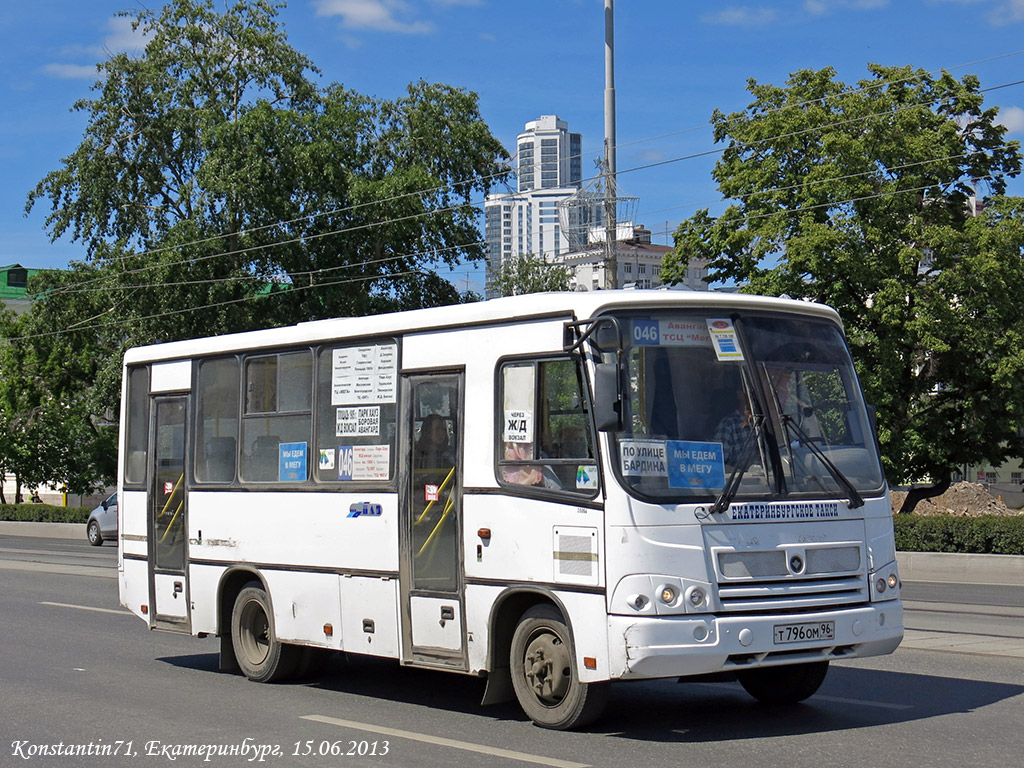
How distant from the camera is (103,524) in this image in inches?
1475

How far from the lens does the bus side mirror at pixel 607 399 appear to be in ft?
25.3

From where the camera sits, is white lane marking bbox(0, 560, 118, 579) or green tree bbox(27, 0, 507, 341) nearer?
white lane marking bbox(0, 560, 118, 579)

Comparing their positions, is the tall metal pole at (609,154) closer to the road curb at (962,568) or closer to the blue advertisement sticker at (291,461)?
the road curb at (962,568)

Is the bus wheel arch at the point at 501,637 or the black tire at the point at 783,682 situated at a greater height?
the bus wheel arch at the point at 501,637

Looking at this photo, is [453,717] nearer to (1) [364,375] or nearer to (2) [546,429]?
(2) [546,429]

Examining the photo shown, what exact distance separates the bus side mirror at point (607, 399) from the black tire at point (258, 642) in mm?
4187

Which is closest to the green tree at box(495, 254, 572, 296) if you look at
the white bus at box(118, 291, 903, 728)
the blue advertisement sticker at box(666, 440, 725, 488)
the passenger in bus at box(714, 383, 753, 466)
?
the white bus at box(118, 291, 903, 728)

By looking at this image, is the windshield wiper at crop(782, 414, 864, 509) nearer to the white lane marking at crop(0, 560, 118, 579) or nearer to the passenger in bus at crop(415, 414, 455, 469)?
the passenger in bus at crop(415, 414, 455, 469)

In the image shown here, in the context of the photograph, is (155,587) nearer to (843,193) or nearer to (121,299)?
(843,193)

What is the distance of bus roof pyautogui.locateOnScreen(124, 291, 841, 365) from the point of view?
8.30 metres

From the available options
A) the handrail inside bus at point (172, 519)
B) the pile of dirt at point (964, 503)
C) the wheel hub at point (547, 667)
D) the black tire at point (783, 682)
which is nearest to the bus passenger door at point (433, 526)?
the wheel hub at point (547, 667)

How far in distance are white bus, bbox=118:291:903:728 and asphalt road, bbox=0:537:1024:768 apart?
43 centimetres

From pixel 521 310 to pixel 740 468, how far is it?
68.5 inches

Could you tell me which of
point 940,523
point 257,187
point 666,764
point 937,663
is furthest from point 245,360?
point 257,187
